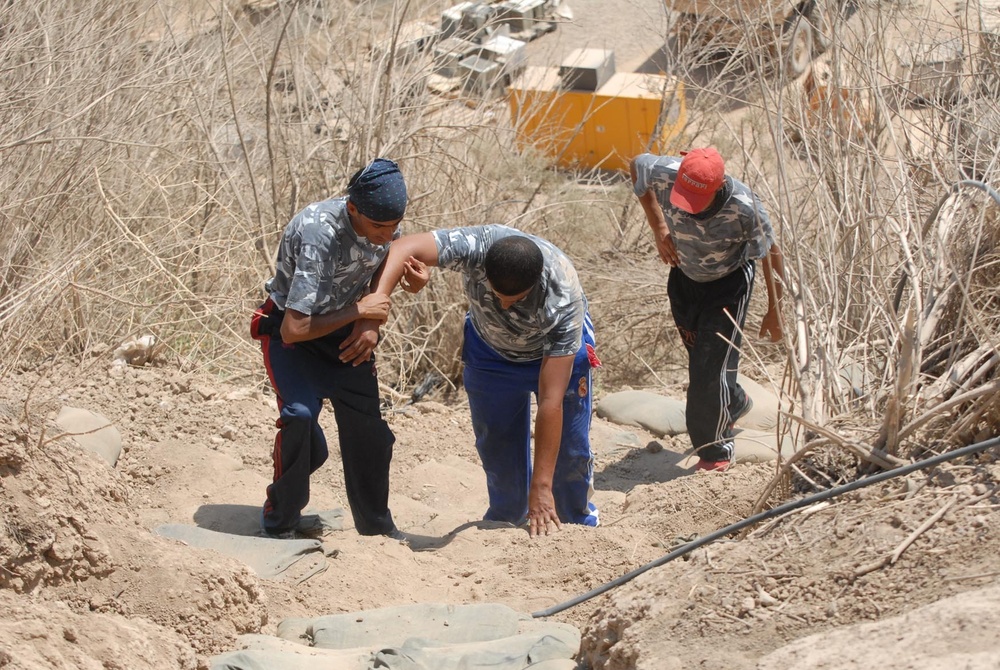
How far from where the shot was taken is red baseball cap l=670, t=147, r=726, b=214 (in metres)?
4.52

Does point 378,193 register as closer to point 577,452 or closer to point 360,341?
point 360,341

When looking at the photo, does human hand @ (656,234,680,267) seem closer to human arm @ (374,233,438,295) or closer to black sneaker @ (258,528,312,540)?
human arm @ (374,233,438,295)

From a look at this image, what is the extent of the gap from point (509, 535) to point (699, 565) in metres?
1.30

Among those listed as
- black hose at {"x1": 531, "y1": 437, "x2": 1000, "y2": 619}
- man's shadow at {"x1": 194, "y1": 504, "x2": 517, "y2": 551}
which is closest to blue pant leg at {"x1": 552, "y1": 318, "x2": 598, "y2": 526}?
man's shadow at {"x1": 194, "y1": 504, "x2": 517, "y2": 551}

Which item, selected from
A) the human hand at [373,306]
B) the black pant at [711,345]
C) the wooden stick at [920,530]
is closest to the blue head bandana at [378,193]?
the human hand at [373,306]

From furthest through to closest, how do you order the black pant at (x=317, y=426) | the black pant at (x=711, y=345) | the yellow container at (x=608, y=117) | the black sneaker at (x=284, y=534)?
the yellow container at (x=608, y=117)
the black pant at (x=711, y=345)
the black sneaker at (x=284, y=534)
the black pant at (x=317, y=426)

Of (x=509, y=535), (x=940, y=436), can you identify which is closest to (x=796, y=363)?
(x=940, y=436)

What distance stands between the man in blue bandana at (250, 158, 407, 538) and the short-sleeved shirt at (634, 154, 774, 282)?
1.50m

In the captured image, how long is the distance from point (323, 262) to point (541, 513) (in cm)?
122

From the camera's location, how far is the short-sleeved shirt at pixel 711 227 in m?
4.71

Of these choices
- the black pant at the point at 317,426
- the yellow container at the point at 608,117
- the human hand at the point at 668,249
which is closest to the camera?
the black pant at the point at 317,426

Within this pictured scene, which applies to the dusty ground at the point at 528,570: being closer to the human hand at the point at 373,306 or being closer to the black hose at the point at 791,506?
the black hose at the point at 791,506

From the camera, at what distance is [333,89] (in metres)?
7.52

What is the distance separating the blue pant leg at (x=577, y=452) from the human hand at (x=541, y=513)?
0.51 metres
